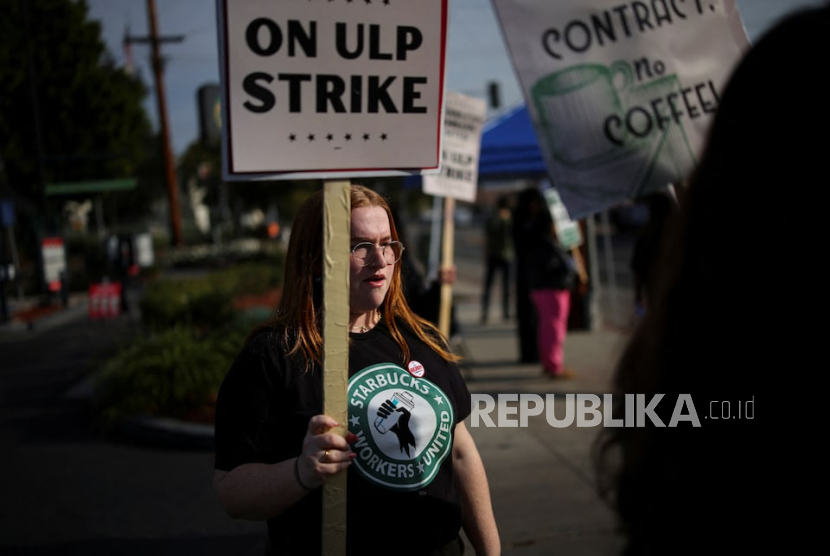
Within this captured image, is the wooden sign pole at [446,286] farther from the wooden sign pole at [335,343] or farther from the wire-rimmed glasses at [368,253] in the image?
the wooden sign pole at [335,343]

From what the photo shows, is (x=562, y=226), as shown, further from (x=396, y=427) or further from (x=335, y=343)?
(x=335, y=343)

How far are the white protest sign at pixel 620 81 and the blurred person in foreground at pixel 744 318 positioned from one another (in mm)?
2295

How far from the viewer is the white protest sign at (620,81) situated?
10.6 ft

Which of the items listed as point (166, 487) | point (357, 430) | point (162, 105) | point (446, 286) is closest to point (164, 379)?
point (166, 487)

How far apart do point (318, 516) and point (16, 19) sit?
23430 mm

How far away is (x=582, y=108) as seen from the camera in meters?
3.37

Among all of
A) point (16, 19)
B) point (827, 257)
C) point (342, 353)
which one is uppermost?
point (16, 19)

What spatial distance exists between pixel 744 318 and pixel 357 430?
3.77ft

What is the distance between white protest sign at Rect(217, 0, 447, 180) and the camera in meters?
1.74

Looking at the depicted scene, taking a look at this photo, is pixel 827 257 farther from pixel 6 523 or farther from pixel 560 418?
pixel 560 418

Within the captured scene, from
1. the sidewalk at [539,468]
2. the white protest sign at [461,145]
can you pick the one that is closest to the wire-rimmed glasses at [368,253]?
the sidewalk at [539,468]

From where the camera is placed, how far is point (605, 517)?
447 centimetres

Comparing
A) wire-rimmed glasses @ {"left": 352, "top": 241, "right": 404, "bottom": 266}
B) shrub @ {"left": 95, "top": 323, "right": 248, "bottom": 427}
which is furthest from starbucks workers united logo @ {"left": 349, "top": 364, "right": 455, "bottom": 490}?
shrub @ {"left": 95, "top": 323, "right": 248, "bottom": 427}

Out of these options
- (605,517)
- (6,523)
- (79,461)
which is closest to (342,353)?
(605,517)
